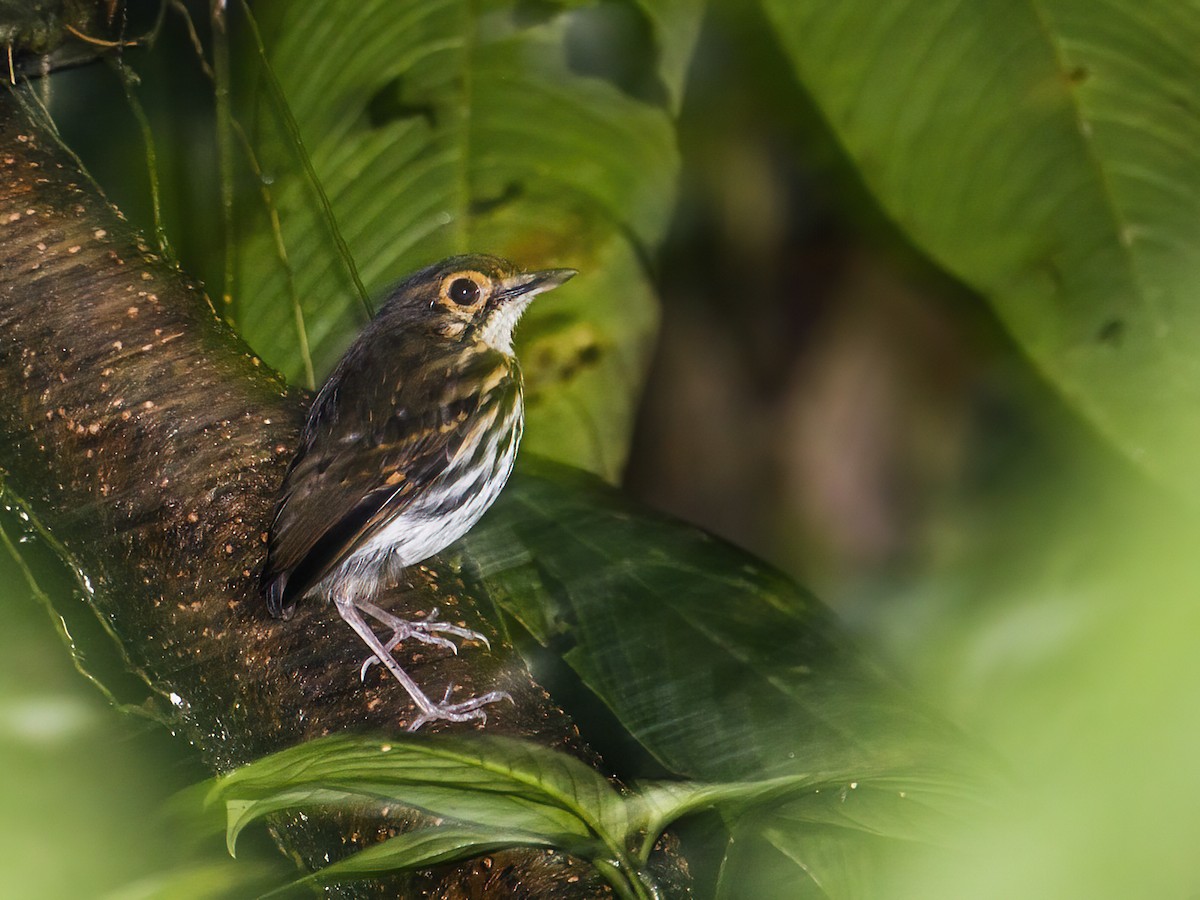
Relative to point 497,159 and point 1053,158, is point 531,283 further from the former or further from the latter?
point 1053,158

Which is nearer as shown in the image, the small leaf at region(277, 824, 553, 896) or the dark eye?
the small leaf at region(277, 824, 553, 896)

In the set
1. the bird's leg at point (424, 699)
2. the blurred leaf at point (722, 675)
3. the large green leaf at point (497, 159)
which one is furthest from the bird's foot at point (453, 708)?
the large green leaf at point (497, 159)

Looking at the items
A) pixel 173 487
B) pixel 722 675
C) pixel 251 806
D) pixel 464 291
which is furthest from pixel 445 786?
pixel 464 291

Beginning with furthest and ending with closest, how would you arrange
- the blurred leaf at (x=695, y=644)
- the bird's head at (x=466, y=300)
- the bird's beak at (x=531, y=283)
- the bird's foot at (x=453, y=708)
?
the bird's head at (x=466, y=300)
the bird's beak at (x=531, y=283)
the bird's foot at (x=453, y=708)
the blurred leaf at (x=695, y=644)

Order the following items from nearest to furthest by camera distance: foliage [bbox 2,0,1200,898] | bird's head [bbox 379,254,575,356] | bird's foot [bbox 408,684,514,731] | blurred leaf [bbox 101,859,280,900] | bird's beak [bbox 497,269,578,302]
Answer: foliage [bbox 2,0,1200,898] < blurred leaf [bbox 101,859,280,900] < bird's foot [bbox 408,684,514,731] < bird's beak [bbox 497,269,578,302] < bird's head [bbox 379,254,575,356]

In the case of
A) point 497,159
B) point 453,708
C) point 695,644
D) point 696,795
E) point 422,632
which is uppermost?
point 497,159

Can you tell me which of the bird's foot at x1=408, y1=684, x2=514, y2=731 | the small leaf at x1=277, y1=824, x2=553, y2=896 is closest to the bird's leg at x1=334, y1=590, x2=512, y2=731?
the bird's foot at x1=408, y1=684, x2=514, y2=731

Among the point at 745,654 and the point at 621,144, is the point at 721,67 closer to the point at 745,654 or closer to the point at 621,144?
the point at 621,144

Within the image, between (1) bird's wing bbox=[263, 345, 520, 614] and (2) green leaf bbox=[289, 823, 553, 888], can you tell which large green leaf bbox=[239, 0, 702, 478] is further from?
(2) green leaf bbox=[289, 823, 553, 888]

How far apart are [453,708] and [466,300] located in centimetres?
97

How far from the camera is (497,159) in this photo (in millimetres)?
1683

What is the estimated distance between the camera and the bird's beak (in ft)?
5.80

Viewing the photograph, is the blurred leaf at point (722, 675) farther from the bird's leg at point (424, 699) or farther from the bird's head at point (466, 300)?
the bird's head at point (466, 300)

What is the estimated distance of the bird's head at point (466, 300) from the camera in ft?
6.52
